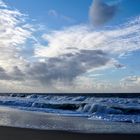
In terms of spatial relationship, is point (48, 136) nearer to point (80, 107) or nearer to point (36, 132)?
point (36, 132)

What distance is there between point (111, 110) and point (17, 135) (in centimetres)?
1508

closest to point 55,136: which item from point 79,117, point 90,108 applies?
point 79,117

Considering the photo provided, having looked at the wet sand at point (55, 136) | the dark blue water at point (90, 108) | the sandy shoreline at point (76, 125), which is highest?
the dark blue water at point (90, 108)

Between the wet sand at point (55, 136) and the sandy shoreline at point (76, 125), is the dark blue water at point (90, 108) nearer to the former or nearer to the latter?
the sandy shoreline at point (76, 125)

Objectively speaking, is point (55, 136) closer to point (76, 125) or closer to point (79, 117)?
point (76, 125)

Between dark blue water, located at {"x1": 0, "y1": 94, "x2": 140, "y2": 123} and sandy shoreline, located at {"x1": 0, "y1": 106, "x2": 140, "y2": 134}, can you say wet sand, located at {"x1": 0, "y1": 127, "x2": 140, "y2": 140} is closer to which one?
sandy shoreline, located at {"x1": 0, "y1": 106, "x2": 140, "y2": 134}

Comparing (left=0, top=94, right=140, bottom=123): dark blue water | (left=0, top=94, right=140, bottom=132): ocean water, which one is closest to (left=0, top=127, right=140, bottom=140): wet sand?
(left=0, top=94, right=140, bottom=132): ocean water

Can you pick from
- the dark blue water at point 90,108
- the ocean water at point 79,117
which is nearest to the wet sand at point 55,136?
the ocean water at point 79,117

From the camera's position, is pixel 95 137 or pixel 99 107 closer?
pixel 95 137

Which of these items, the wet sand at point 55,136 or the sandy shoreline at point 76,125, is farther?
the sandy shoreline at point 76,125

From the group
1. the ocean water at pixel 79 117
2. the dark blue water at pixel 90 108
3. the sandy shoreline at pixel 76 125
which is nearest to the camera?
the sandy shoreline at pixel 76 125

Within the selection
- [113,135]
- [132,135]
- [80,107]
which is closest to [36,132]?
[113,135]

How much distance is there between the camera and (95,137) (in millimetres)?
11844

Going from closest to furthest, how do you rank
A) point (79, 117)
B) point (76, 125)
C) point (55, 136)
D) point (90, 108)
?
point (55, 136)
point (76, 125)
point (79, 117)
point (90, 108)
